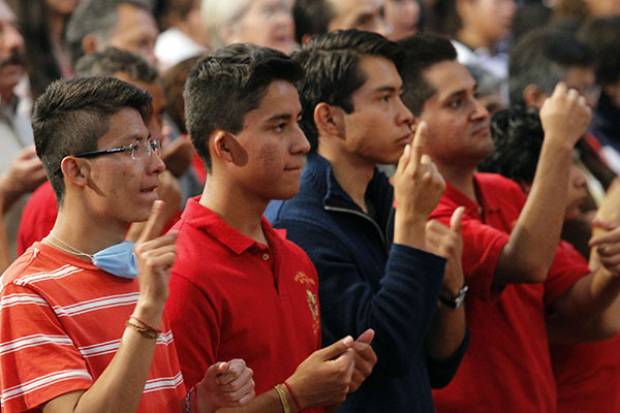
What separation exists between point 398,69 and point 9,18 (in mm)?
2202

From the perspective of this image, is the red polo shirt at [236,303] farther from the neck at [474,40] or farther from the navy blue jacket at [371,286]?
the neck at [474,40]

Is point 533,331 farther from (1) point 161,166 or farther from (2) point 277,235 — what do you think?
(1) point 161,166

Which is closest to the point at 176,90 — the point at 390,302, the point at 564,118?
the point at 564,118

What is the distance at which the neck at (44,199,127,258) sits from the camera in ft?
9.21

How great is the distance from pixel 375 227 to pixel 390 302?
1.22 ft

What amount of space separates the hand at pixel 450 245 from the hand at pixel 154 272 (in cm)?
128

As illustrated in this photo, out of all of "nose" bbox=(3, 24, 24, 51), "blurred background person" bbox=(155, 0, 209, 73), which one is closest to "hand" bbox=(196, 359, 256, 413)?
"nose" bbox=(3, 24, 24, 51)

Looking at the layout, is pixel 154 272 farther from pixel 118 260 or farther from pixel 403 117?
pixel 403 117

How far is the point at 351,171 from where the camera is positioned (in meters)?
3.80

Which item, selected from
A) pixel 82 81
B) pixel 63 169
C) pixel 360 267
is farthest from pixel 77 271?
pixel 360 267

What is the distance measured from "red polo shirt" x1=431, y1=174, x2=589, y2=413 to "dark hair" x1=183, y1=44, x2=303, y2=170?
0.96m

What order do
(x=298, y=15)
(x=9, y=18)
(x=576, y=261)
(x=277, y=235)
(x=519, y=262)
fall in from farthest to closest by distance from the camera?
1. (x=298, y=15)
2. (x=9, y=18)
3. (x=576, y=261)
4. (x=519, y=262)
5. (x=277, y=235)

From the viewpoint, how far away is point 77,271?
274 cm

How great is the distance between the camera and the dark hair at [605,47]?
7.05m
